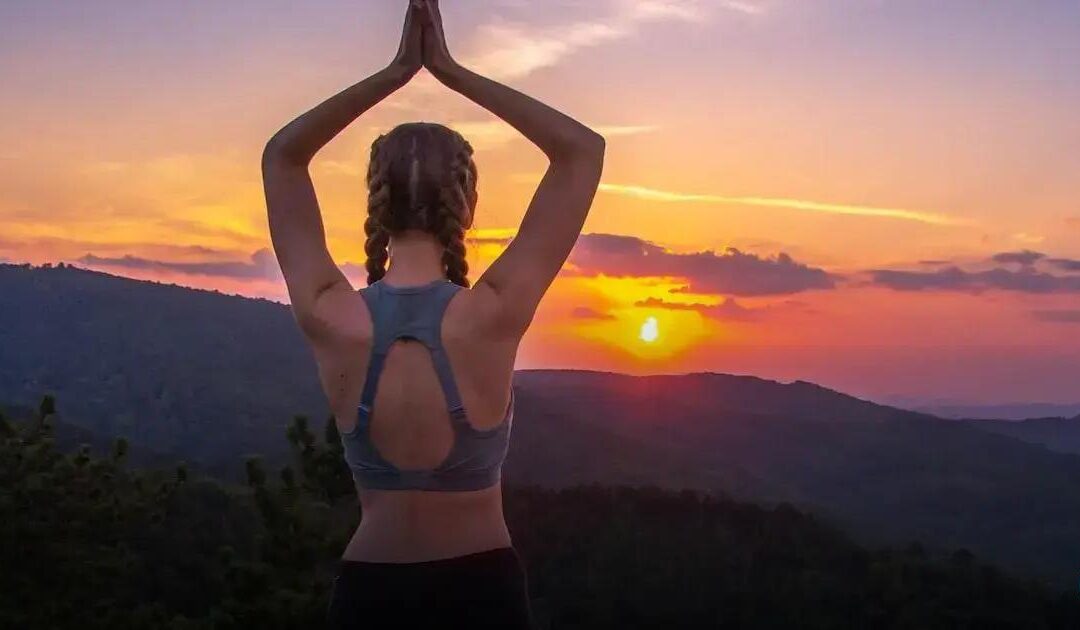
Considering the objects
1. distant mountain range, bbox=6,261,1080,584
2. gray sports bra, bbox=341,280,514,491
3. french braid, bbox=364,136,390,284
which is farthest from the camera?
distant mountain range, bbox=6,261,1080,584

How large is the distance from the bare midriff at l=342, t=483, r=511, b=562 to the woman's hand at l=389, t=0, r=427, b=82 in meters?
0.73

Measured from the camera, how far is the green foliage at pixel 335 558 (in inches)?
495

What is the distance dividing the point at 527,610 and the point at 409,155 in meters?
0.82

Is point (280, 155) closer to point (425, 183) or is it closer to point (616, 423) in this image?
point (425, 183)

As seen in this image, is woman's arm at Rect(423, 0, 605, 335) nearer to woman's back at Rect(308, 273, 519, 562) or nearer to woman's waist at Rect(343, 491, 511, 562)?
woman's back at Rect(308, 273, 519, 562)

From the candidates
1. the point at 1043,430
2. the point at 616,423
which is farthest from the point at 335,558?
the point at 1043,430

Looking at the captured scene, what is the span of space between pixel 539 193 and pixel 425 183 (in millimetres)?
195

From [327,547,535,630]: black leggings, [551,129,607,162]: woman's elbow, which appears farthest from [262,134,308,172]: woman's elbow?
[327,547,535,630]: black leggings

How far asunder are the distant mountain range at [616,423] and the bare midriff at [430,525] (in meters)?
61.4

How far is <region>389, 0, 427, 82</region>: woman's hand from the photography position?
1940 mm

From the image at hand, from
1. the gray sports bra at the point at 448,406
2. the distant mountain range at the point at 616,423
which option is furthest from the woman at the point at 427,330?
the distant mountain range at the point at 616,423

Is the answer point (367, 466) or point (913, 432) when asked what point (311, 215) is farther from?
point (913, 432)

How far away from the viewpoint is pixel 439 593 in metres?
1.86

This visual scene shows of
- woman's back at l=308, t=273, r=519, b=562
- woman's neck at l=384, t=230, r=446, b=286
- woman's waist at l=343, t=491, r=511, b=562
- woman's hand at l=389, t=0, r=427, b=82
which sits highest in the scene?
woman's hand at l=389, t=0, r=427, b=82
